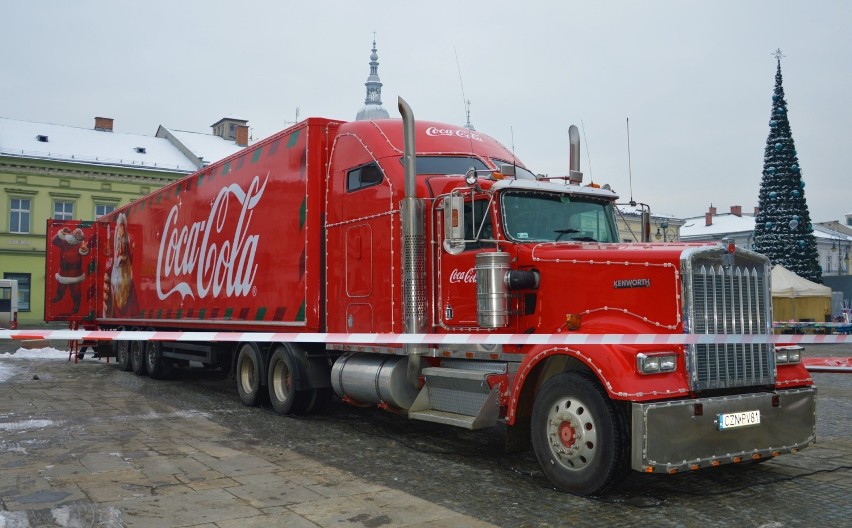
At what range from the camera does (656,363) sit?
589cm

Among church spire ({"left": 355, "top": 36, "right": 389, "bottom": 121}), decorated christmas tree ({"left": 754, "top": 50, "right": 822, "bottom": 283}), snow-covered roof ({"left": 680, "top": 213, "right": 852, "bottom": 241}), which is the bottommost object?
decorated christmas tree ({"left": 754, "top": 50, "right": 822, "bottom": 283})

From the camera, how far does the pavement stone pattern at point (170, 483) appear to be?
545cm

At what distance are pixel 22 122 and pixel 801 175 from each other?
144 feet

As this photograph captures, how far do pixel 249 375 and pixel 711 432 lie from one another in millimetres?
7386

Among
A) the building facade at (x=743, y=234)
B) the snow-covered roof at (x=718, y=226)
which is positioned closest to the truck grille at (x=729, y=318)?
the building facade at (x=743, y=234)

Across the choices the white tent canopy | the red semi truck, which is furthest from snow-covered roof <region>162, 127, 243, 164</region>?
the red semi truck

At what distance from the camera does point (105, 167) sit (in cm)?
4541

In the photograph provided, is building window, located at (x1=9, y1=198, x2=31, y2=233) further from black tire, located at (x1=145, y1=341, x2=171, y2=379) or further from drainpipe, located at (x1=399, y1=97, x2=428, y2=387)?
drainpipe, located at (x1=399, y1=97, x2=428, y2=387)

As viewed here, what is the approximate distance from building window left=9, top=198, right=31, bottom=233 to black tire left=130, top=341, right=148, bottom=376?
103 feet

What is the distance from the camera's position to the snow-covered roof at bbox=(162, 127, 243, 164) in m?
49.0

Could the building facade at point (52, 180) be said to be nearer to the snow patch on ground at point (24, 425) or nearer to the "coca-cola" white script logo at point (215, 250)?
the "coca-cola" white script logo at point (215, 250)

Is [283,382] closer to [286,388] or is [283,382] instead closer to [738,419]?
[286,388]

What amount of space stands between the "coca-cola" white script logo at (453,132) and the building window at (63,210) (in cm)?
4076

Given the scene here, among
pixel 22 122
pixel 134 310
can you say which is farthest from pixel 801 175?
pixel 22 122
